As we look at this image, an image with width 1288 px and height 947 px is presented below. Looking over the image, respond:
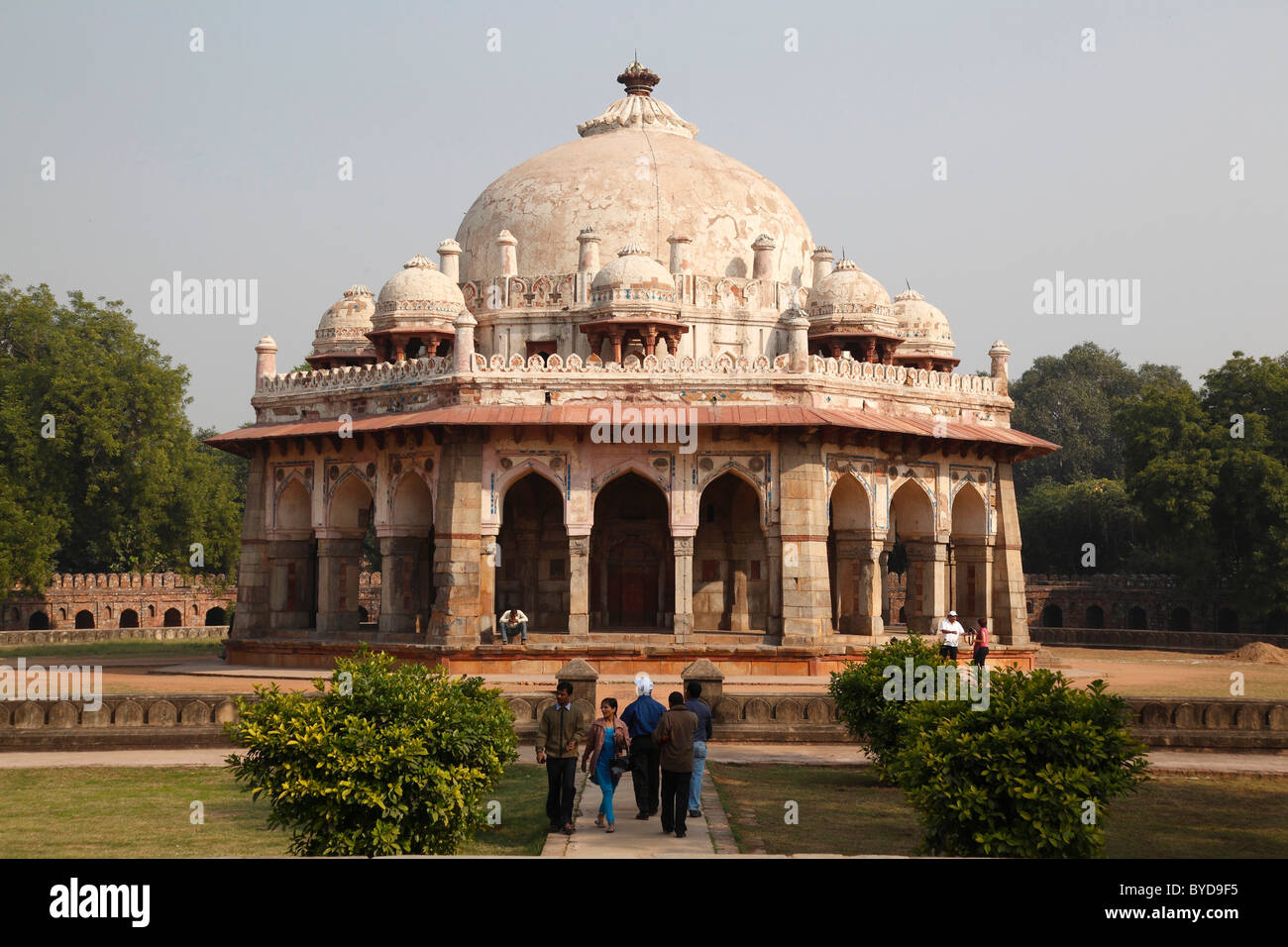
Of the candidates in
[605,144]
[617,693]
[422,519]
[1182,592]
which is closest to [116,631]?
[422,519]

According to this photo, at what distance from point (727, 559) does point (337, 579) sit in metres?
8.38

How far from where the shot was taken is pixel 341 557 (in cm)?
3109

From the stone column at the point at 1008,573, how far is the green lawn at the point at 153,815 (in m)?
17.9

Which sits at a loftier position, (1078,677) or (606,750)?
(606,750)

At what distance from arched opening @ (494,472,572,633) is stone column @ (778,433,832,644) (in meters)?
6.21

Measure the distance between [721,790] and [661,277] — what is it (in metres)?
17.6

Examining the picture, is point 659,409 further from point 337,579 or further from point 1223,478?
point 1223,478

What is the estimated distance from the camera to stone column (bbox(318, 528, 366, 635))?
3030 centimetres

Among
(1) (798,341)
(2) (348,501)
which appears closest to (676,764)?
(1) (798,341)

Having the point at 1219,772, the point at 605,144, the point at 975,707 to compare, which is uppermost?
the point at 605,144

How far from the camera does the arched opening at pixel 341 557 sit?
30.4 m

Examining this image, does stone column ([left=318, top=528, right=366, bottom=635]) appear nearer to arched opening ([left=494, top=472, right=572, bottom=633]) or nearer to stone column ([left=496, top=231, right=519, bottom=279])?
arched opening ([left=494, top=472, right=572, bottom=633])

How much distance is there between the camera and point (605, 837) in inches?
451
